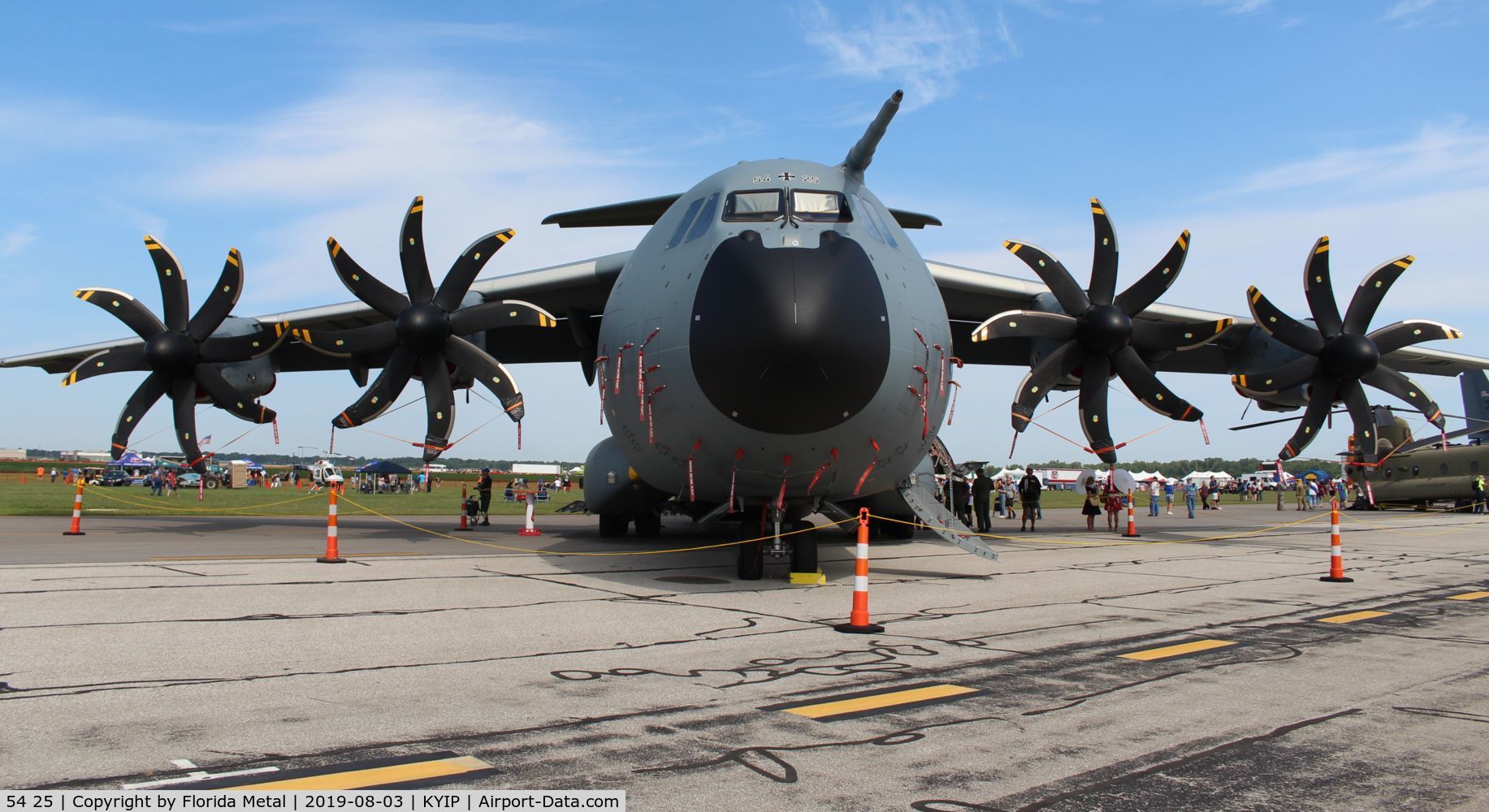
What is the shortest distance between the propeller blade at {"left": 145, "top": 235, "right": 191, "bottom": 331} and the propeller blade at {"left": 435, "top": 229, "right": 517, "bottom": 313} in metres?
4.73

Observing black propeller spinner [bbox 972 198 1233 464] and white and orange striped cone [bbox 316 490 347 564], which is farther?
black propeller spinner [bbox 972 198 1233 464]

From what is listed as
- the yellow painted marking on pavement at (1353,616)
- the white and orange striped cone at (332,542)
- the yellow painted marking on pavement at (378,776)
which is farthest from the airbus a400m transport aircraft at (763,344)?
the yellow painted marking on pavement at (378,776)

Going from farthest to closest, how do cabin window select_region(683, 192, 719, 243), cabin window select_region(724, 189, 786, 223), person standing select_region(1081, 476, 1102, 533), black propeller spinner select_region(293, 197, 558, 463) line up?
person standing select_region(1081, 476, 1102, 533), black propeller spinner select_region(293, 197, 558, 463), cabin window select_region(683, 192, 719, 243), cabin window select_region(724, 189, 786, 223)

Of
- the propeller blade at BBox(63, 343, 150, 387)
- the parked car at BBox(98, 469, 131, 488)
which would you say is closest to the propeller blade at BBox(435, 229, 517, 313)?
the propeller blade at BBox(63, 343, 150, 387)

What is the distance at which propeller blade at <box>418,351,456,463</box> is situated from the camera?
1340 cm

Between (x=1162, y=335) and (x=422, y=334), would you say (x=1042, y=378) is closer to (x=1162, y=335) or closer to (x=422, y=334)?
(x=1162, y=335)

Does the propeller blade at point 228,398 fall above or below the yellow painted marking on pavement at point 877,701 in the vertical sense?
above

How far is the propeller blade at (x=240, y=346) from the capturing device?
15.0 meters

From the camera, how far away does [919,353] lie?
8500 mm

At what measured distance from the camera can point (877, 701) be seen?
4598 mm

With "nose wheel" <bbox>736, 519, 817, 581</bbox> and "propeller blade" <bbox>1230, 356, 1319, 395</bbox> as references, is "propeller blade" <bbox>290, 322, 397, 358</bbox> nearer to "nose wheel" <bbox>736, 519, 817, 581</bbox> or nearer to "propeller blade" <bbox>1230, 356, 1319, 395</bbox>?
"nose wheel" <bbox>736, 519, 817, 581</bbox>

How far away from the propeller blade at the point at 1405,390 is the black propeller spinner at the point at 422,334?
12.8 meters

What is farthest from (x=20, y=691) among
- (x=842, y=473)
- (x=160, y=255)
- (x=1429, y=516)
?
(x=1429, y=516)

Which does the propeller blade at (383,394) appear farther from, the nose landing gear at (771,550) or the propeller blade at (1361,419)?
the propeller blade at (1361,419)
